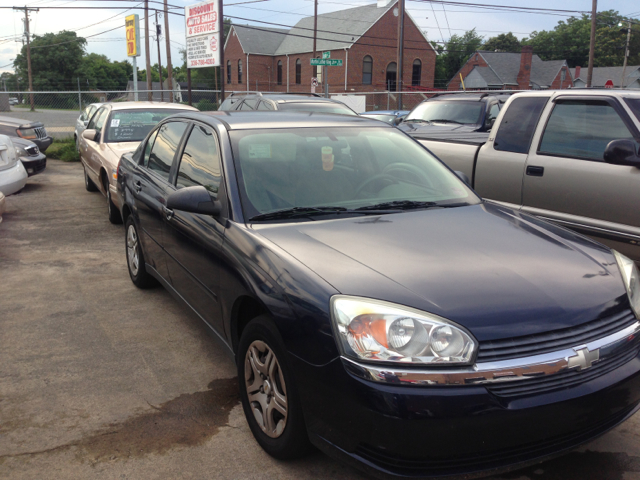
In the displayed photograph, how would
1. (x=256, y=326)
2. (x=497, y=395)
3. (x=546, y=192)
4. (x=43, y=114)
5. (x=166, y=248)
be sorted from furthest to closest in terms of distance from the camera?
(x=43, y=114) < (x=546, y=192) < (x=166, y=248) < (x=256, y=326) < (x=497, y=395)

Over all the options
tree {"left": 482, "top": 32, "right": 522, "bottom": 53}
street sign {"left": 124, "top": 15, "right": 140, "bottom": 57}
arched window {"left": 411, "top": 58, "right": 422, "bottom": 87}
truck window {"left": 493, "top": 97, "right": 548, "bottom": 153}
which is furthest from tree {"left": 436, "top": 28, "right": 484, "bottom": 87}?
truck window {"left": 493, "top": 97, "right": 548, "bottom": 153}

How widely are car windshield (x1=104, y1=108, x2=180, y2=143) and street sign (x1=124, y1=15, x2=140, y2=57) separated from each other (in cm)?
2711

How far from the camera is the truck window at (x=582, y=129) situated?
4957 mm

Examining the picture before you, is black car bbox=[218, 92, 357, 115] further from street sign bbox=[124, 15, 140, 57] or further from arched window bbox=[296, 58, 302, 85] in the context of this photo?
arched window bbox=[296, 58, 302, 85]

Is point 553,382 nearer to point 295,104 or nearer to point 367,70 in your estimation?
point 295,104

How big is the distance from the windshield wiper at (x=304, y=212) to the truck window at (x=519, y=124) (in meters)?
2.86

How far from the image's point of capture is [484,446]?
6.95 ft

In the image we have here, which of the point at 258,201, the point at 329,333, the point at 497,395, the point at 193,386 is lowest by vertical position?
the point at 193,386

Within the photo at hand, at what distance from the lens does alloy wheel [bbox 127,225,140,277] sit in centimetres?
519

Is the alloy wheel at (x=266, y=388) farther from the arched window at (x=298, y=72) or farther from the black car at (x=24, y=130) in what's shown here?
the arched window at (x=298, y=72)

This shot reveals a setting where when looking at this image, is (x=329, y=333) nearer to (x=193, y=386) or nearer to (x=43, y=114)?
(x=193, y=386)

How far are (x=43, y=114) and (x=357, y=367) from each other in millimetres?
24470

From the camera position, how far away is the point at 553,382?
2158 mm

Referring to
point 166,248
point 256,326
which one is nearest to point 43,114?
point 166,248
